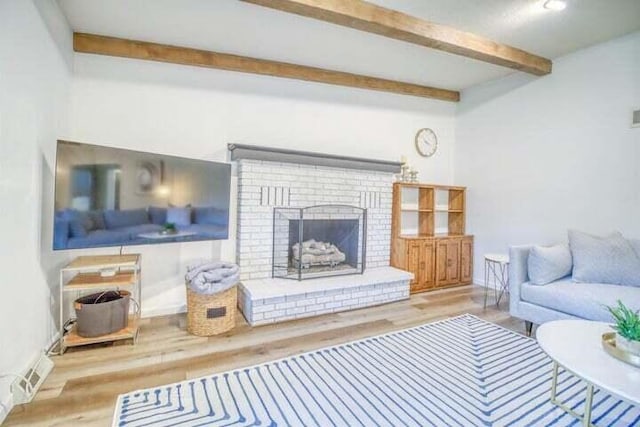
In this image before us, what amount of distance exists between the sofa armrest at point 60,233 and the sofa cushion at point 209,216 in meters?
0.90

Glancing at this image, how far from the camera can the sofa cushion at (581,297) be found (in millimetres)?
2340

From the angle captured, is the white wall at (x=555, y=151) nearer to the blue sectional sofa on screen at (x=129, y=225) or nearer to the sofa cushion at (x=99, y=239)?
the blue sectional sofa on screen at (x=129, y=225)

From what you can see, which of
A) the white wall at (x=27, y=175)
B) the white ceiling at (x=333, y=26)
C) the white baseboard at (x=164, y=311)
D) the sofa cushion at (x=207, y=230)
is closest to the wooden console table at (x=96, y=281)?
the white wall at (x=27, y=175)

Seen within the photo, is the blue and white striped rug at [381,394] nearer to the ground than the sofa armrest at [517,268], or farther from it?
nearer to the ground

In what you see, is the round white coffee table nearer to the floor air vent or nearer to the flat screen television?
the flat screen television

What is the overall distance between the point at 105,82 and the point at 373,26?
241cm

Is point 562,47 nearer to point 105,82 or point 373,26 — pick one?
point 373,26

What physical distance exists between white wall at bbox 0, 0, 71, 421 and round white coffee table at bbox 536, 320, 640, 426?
9.26ft

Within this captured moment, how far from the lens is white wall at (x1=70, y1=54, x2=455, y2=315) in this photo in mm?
2896

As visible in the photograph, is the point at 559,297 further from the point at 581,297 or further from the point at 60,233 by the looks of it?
the point at 60,233

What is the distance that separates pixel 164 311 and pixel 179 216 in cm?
107

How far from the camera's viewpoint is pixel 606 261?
2.71 metres

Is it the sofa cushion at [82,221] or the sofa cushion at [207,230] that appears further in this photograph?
the sofa cushion at [207,230]

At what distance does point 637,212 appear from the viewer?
2943mm
